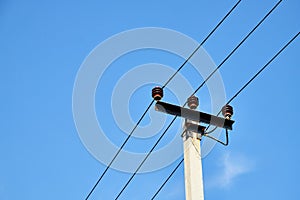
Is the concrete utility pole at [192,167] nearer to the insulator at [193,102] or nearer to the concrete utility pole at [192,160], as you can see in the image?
the concrete utility pole at [192,160]

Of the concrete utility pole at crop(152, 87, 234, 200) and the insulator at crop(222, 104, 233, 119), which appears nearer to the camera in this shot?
the concrete utility pole at crop(152, 87, 234, 200)

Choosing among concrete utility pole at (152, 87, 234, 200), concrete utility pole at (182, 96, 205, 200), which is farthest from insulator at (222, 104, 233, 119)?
concrete utility pole at (182, 96, 205, 200)

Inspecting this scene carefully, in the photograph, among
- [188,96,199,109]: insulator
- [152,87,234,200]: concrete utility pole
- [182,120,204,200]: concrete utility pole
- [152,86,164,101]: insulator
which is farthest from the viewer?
[188,96,199,109]: insulator

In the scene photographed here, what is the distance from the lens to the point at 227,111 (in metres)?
6.97

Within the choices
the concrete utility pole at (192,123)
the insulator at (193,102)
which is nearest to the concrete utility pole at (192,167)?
the concrete utility pole at (192,123)

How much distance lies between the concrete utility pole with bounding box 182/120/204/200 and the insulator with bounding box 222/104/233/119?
48 cm

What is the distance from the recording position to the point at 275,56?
6957mm

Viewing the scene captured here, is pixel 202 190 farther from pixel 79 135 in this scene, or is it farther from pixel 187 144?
pixel 79 135

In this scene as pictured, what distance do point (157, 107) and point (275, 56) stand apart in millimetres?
1575

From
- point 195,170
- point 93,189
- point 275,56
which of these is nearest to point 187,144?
point 195,170

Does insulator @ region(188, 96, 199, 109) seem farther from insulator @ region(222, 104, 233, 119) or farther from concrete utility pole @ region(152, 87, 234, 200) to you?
insulator @ region(222, 104, 233, 119)

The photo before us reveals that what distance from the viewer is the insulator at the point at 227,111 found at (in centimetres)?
696

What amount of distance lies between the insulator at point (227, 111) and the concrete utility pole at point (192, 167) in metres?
0.48

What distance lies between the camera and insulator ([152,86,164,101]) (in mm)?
6832
